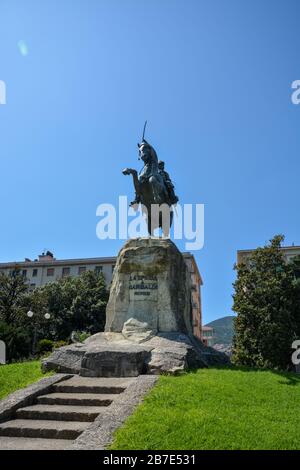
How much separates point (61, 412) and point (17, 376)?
3.80 metres

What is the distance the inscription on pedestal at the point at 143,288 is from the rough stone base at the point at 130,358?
1.38 meters

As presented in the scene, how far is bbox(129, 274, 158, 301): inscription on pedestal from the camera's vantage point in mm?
12938

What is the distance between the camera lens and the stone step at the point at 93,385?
8.62 metres

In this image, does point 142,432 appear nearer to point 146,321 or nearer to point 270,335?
point 146,321

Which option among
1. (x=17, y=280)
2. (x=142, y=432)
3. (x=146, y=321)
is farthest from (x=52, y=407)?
(x=17, y=280)

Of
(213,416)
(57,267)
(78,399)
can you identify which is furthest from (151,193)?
(57,267)

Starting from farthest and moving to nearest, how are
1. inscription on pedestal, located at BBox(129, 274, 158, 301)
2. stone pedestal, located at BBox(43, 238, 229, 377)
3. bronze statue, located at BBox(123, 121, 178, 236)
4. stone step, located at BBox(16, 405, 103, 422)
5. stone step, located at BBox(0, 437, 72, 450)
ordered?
1. bronze statue, located at BBox(123, 121, 178, 236)
2. inscription on pedestal, located at BBox(129, 274, 158, 301)
3. stone pedestal, located at BBox(43, 238, 229, 377)
4. stone step, located at BBox(16, 405, 103, 422)
5. stone step, located at BBox(0, 437, 72, 450)

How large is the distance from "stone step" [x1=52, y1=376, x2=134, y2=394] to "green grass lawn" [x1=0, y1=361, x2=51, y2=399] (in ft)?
3.87

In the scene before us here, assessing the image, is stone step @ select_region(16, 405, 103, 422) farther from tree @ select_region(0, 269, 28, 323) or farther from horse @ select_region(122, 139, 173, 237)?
tree @ select_region(0, 269, 28, 323)

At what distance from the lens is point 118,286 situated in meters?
13.4

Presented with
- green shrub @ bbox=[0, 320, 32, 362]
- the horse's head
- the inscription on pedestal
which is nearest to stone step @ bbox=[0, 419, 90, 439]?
the inscription on pedestal

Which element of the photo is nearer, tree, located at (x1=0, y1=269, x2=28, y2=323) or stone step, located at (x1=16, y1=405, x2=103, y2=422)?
stone step, located at (x1=16, y1=405, x2=103, y2=422)

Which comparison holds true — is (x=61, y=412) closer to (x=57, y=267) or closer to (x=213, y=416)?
(x=213, y=416)

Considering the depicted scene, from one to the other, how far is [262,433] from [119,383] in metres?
3.77
